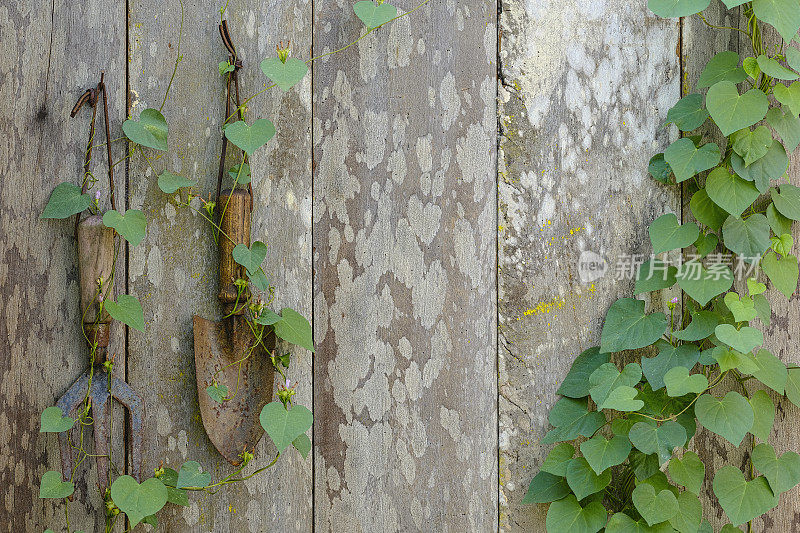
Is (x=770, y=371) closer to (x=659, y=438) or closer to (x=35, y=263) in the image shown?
(x=659, y=438)

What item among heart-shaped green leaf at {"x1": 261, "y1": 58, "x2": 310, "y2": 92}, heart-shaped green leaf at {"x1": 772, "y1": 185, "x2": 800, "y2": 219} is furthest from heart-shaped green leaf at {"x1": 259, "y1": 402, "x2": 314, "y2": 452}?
heart-shaped green leaf at {"x1": 772, "y1": 185, "x2": 800, "y2": 219}

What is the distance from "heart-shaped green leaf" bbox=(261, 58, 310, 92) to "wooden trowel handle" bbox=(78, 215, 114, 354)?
0.34 meters

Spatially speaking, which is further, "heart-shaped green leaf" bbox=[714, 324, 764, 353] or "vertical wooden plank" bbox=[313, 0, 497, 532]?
"vertical wooden plank" bbox=[313, 0, 497, 532]

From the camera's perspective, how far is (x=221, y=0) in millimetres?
1011

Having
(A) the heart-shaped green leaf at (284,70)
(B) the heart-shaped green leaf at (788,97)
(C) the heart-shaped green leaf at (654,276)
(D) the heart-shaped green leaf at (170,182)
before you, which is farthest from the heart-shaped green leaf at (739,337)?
(D) the heart-shaped green leaf at (170,182)

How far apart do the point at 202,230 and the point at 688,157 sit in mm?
763

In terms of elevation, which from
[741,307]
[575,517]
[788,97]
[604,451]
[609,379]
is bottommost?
[575,517]

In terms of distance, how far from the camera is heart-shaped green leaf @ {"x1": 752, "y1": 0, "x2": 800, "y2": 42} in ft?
2.88

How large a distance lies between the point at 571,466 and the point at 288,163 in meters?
0.65

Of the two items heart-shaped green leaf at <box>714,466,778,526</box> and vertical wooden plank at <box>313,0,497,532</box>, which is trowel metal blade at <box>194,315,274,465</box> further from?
heart-shaped green leaf at <box>714,466,778,526</box>

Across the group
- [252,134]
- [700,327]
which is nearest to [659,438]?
[700,327]

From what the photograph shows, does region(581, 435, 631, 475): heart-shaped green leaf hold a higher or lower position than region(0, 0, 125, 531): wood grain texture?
lower

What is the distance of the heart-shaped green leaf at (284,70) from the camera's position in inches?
35.2

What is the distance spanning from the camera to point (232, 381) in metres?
0.98
